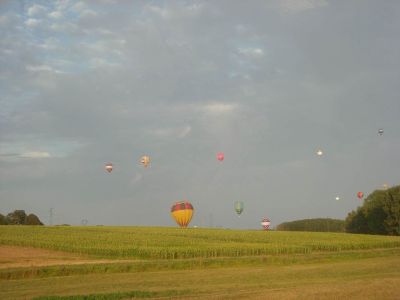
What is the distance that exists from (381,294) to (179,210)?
70.1 meters

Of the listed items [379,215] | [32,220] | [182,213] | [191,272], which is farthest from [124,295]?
[32,220]

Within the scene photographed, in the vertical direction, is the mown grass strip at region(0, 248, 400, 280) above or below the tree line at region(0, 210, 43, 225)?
below

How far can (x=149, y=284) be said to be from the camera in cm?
2350

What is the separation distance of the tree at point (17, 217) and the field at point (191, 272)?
306 feet

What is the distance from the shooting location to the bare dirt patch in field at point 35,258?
33469mm

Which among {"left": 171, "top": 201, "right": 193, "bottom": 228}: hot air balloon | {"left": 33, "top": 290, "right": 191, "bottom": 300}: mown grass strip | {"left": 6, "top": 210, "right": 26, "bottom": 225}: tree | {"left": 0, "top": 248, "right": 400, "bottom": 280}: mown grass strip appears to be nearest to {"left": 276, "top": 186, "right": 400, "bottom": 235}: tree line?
{"left": 171, "top": 201, "right": 193, "bottom": 228}: hot air balloon

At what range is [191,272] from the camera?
30016 mm

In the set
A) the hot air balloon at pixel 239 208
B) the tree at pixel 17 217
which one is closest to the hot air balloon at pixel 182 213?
the hot air balloon at pixel 239 208

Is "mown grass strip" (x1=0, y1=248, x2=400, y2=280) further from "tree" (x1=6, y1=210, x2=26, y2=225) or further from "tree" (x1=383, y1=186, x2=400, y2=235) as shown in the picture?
"tree" (x1=6, y1=210, x2=26, y2=225)

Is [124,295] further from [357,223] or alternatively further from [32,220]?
[32,220]

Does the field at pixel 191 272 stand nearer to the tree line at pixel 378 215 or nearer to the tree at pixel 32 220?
the tree line at pixel 378 215

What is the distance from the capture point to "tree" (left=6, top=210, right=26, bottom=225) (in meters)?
139

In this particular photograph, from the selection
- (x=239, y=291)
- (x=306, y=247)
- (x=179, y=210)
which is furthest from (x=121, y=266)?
(x=179, y=210)

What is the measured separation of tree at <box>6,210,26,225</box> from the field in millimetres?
93130
